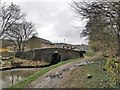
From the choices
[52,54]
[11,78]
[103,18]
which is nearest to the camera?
[103,18]

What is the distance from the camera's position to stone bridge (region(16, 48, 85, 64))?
110ft

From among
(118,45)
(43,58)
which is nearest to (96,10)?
(118,45)

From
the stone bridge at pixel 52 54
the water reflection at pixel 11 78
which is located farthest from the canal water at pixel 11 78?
the stone bridge at pixel 52 54

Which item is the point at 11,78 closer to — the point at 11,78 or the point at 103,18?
the point at 11,78

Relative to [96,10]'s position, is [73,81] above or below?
below

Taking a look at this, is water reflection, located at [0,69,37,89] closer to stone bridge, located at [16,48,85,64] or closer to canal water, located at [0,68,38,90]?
canal water, located at [0,68,38,90]

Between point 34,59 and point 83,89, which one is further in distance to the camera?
point 34,59

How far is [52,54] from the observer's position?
35.3 meters

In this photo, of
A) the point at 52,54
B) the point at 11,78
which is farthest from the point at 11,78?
the point at 52,54

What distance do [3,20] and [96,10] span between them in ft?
80.1

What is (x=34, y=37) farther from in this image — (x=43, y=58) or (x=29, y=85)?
(x=29, y=85)

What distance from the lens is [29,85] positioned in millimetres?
13008

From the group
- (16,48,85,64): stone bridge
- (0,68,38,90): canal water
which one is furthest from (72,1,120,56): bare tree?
(16,48,85,64): stone bridge

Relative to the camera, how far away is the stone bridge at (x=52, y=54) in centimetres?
3359
